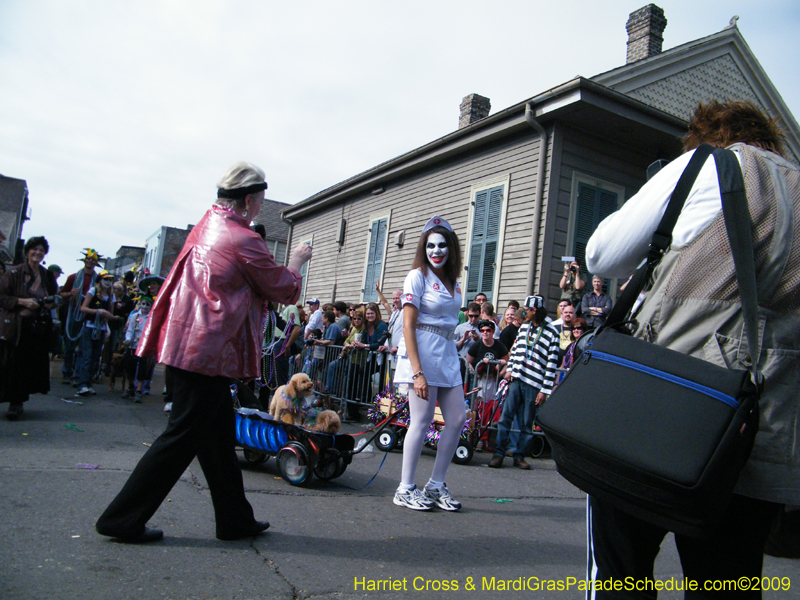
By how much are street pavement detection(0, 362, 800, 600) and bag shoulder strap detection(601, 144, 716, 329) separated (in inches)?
72.4

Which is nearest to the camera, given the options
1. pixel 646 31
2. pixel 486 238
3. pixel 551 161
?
pixel 551 161

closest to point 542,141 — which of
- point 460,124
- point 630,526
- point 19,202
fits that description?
point 460,124

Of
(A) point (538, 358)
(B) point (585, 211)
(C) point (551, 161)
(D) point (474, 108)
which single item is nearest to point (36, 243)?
(A) point (538, 358)

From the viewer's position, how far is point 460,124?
56.2 ft

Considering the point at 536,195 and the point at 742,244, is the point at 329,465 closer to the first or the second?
→ the point at 742,244

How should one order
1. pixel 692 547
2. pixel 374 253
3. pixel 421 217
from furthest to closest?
Result: pixel 374 253 < pixel 421 217 < pixel 692 547

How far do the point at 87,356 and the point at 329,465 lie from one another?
5.97m

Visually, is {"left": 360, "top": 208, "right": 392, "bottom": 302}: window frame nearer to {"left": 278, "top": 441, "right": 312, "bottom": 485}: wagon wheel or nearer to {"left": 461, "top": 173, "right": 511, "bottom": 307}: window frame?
{"left": 461, "top": 173, "right": 511, "bottom": 307}: window frame

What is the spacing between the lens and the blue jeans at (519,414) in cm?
709

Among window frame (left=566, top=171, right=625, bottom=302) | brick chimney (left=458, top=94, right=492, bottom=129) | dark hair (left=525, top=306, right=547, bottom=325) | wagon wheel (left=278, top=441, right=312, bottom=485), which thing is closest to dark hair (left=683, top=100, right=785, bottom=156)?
wagon wheel (left=278, top=441, right=312, bottom=485)

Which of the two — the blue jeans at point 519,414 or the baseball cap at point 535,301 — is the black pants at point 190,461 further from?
the baseball cap at point 535,301

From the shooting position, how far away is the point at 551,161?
11406 mm

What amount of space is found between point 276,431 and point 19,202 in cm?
Result: 3435

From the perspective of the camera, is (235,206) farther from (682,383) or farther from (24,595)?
(682,383)
